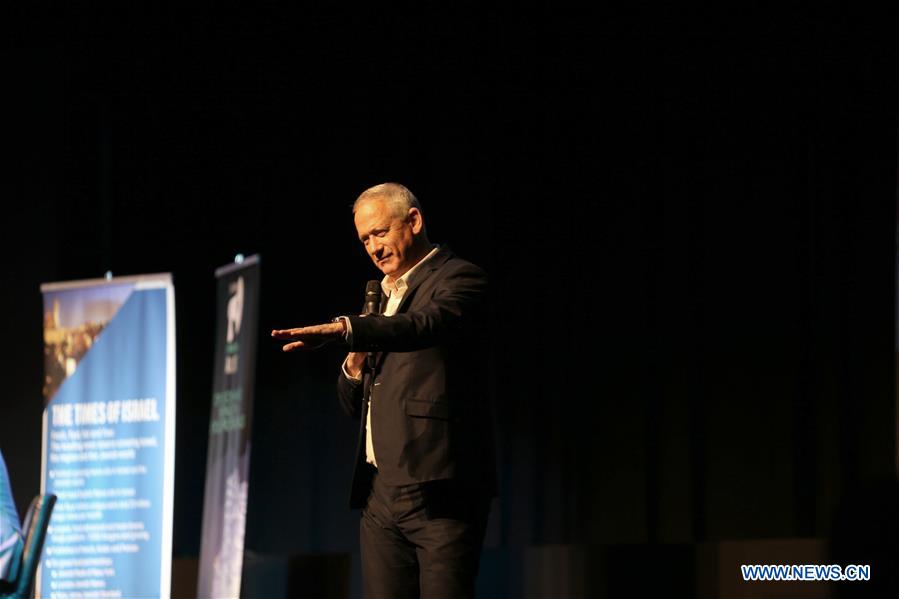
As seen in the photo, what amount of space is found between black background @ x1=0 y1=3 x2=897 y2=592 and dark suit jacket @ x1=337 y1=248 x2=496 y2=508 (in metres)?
2.00

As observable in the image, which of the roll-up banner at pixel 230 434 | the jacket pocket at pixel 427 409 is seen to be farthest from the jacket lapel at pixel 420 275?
the roll-up banner at pixel 230 434

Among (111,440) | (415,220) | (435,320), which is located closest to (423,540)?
(435,320)

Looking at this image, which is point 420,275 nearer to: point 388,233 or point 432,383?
point 388,233

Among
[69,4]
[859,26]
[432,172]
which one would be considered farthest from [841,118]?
[69,4]

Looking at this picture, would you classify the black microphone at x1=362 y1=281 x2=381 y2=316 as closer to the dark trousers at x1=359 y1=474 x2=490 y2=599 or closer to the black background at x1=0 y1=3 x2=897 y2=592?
the dark trousers at x1=359 y1=474 x2=490 y2=599

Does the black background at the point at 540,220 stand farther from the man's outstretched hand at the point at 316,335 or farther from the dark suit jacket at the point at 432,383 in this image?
the man's outstretched hand at the point at 316,335

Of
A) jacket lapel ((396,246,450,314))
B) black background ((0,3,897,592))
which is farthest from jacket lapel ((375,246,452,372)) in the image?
black background ((0,3,897,592))

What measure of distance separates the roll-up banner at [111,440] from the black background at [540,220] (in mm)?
996

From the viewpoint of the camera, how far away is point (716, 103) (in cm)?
516

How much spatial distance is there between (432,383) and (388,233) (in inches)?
13.8

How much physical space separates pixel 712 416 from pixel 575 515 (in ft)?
2.55

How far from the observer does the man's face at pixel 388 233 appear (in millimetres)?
2748

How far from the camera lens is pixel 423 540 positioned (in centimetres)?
262

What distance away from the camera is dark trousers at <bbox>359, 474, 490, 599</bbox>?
2590mm
